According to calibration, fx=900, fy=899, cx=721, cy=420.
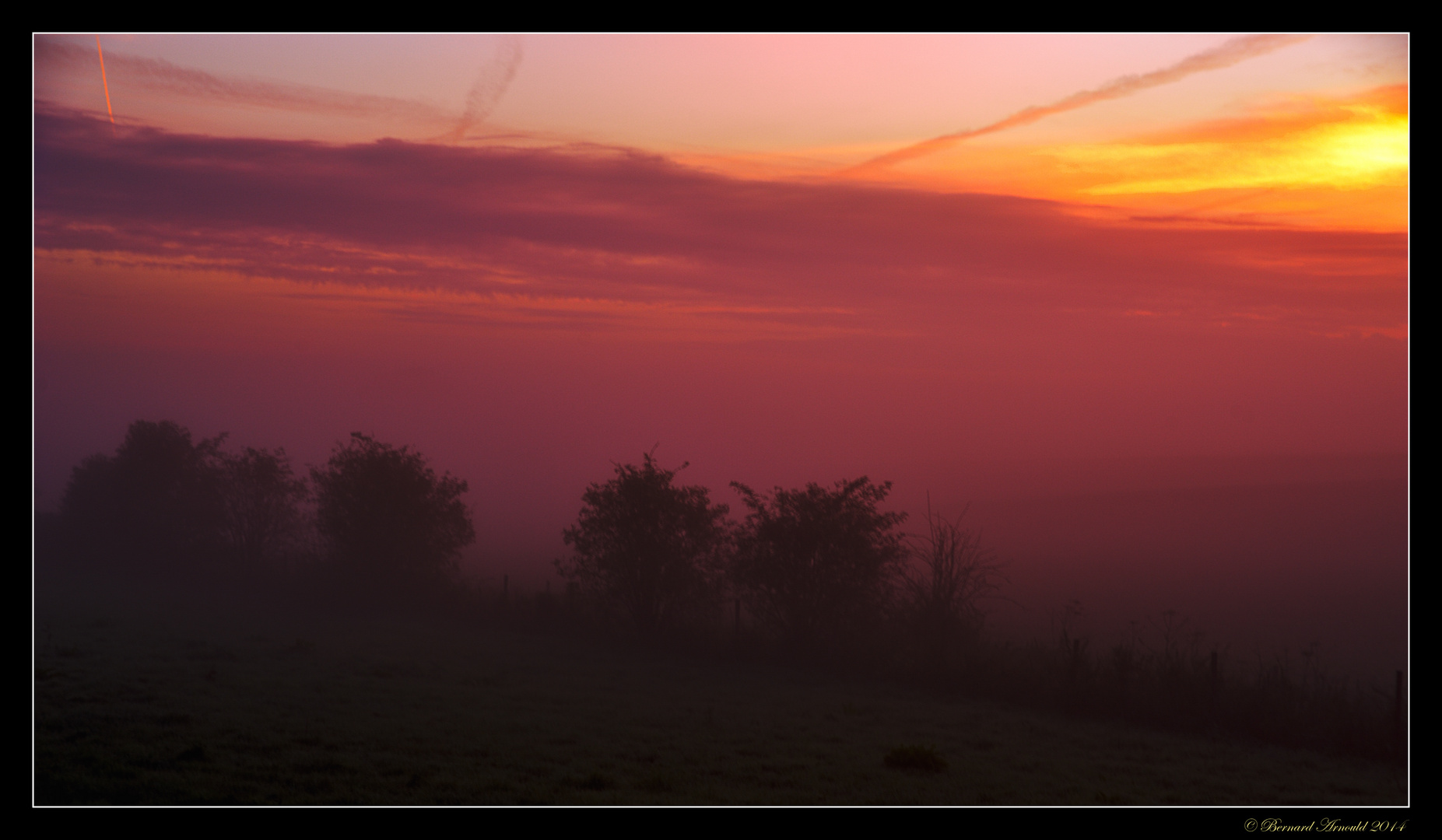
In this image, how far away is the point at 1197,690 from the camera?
2052cm

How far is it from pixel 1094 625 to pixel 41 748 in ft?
73.8

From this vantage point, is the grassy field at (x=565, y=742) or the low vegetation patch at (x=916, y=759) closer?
the grassy field at (x=565, y=742)

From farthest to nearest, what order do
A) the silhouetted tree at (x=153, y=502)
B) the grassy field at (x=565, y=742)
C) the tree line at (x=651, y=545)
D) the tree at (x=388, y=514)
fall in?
1. the silhouetted tree at (x=153, y=502)
2. the tree at (x=388, y=514)
3. the tree line at (x=651, y=545)
4. the grassy field at (x=565, y=742)

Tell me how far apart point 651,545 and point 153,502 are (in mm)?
36685

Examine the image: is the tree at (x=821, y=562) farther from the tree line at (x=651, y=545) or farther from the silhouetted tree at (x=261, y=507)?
the silhouetted tree at (x=261, y=507)

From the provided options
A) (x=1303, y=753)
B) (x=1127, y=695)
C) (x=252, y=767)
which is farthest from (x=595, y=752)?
(x=1303, y=753)

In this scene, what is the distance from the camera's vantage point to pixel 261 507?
157ft

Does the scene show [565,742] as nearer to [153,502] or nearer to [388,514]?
[388,514]

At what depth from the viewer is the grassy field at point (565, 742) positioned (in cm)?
1405

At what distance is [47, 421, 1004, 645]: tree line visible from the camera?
1093 inches

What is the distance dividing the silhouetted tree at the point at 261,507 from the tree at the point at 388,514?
230 inches

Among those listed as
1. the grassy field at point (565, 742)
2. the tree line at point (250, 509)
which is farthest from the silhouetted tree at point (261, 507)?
the grassy field at point (565, 742)

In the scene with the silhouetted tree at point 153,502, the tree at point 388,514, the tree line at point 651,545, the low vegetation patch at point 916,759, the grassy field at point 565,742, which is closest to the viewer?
the grassy field at point 565,742

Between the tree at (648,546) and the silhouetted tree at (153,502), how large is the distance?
1089 inches
